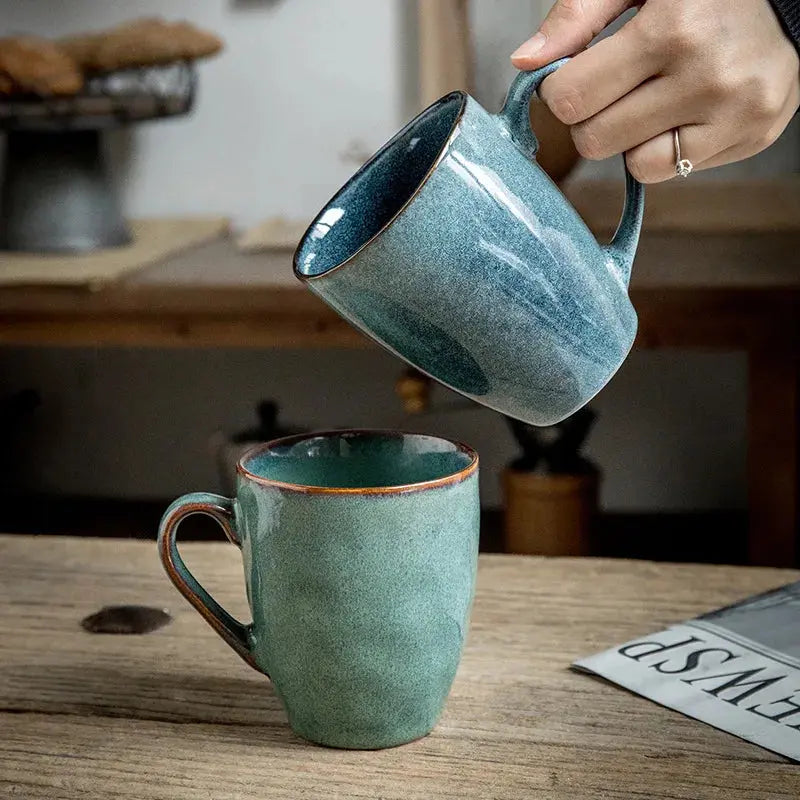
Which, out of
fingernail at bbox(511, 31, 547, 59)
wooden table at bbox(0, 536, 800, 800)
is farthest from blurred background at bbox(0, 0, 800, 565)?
fingernail at bbox(511, 31, 547, 59)

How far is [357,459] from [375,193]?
13cm

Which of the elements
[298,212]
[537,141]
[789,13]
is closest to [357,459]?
[537,141]

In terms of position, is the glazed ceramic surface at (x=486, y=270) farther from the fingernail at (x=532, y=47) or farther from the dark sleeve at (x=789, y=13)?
the dark sleeve at (x=789, y=13)

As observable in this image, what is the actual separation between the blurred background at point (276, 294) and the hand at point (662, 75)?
2.72ft

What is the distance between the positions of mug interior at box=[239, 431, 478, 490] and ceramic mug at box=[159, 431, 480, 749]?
0.02 metres

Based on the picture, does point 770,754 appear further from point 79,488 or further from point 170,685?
point 79,488

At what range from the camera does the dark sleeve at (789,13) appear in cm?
62

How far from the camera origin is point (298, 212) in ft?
6.40

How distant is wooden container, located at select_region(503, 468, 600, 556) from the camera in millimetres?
1539

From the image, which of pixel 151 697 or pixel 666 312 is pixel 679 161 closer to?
pixel 151 697

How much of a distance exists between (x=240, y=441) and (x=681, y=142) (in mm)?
1138

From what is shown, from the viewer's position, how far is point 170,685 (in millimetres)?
589

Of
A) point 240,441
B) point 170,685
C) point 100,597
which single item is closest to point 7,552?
point 100,597

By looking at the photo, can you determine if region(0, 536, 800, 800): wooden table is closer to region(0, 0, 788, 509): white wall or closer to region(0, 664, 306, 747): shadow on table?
region(0, 664, 306, 747): shadow on table
